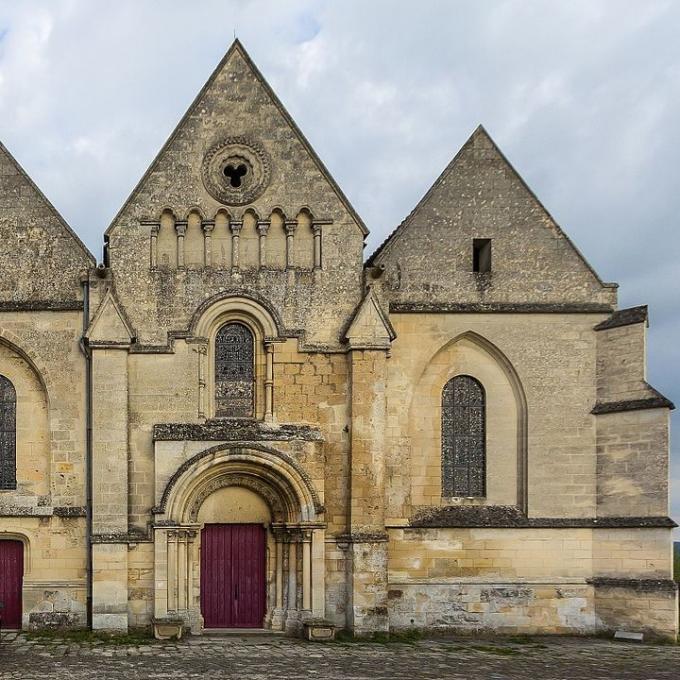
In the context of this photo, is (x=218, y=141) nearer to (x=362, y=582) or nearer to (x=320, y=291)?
(x=320, y=291)

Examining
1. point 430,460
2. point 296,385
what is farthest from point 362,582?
point 296,385

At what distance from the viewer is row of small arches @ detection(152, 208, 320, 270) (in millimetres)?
17969

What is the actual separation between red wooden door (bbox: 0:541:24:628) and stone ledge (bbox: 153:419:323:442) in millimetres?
4314

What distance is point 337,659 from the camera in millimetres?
14930

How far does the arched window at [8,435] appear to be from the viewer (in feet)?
59.5

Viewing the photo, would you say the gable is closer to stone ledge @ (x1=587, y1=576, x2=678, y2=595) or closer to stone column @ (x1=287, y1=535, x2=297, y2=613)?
stone column @ (x1=287, y1=535, x2=297, y2=613)

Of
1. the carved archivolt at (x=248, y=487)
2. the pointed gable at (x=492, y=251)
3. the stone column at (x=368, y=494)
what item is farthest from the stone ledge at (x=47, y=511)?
the pointed gable at (x=492, y=251)

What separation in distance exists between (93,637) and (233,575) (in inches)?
124

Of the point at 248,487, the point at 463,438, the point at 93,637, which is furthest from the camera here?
the point at 463,438

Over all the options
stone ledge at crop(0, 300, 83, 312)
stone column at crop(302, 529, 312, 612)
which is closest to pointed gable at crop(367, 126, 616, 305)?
stone column at crop(302, 529, 312, 612)

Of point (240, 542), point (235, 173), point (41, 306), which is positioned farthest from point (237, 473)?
point (235, 173)

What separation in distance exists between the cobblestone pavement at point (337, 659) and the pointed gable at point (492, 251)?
763cm

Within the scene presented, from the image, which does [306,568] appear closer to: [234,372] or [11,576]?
[234,372]

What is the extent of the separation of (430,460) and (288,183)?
717cm
